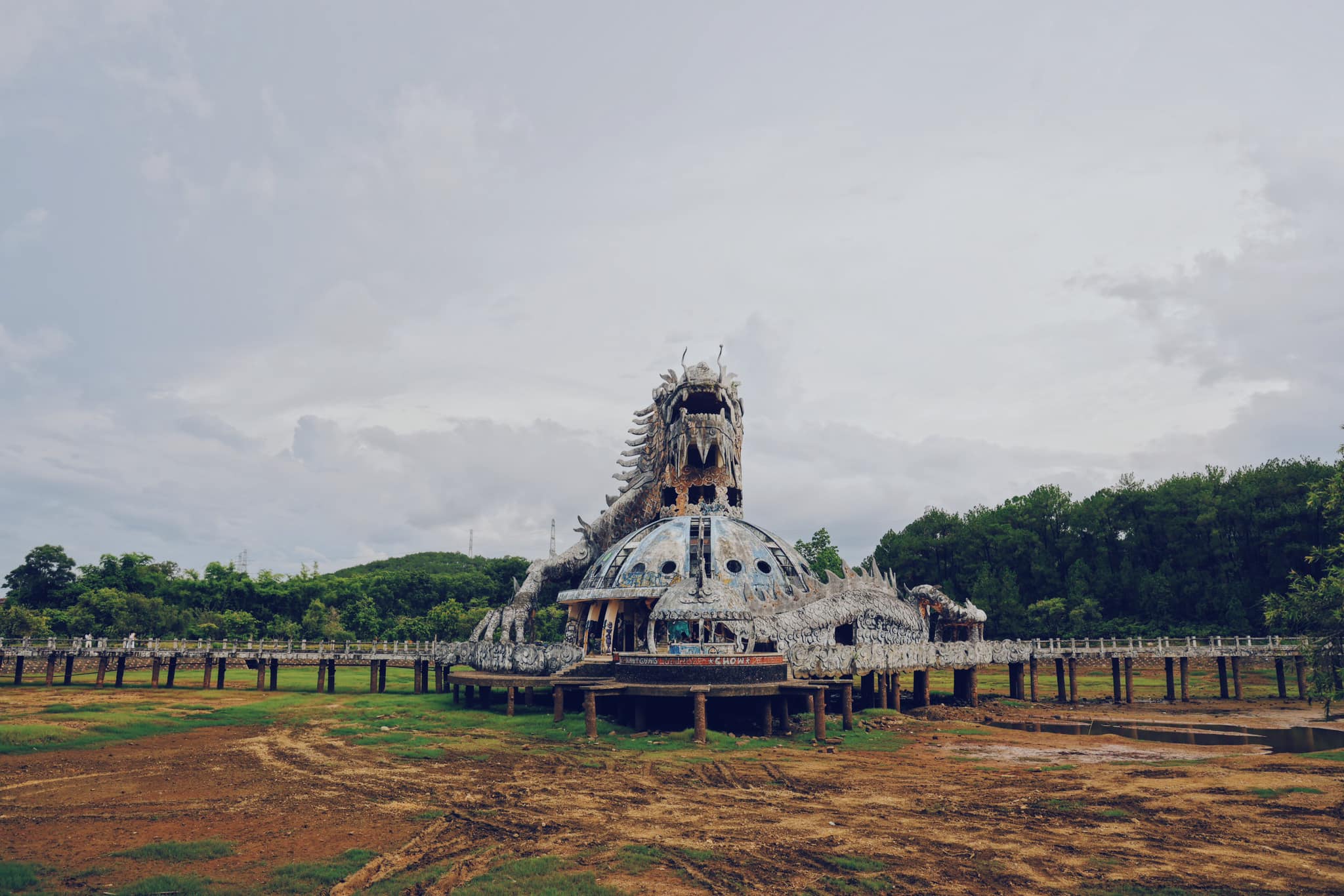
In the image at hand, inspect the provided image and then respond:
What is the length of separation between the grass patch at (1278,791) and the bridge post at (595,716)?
597 inches

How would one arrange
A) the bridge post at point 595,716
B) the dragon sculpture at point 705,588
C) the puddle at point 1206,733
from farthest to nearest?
the dragon sculpture at point 705,588, the puddle at point 1206,733, the bridge post at point 595,716

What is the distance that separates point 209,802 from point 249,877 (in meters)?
6.34

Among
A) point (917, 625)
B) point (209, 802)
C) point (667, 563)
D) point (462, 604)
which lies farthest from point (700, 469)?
point (462, 604)

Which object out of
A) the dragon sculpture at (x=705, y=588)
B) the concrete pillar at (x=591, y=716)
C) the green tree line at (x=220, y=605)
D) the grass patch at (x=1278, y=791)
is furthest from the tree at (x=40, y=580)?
the grass patch at (x=1278, y=791)

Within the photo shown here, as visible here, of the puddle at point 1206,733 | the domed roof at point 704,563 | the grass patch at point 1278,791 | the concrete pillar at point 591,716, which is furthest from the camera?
the domed roof at point 704,563

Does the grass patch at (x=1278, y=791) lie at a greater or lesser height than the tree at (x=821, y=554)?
lesser

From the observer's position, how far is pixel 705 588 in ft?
118

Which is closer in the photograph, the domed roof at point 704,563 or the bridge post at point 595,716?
the bridge post at point 595,716

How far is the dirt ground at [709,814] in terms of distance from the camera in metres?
15.1

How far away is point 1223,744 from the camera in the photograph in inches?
1275

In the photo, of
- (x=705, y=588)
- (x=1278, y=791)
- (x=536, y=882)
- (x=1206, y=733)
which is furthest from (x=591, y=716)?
(x=1206, y=733)

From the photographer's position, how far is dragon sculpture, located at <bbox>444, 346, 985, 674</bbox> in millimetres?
36094

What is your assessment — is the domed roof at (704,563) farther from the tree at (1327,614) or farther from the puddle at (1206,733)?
the tree at (1327,614)

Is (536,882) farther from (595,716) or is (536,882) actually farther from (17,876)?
(595,716)
